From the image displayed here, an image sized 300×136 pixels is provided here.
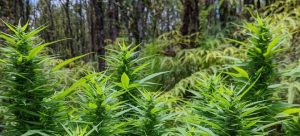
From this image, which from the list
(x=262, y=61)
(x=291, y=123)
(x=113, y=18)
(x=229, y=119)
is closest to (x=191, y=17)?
(x=262, y=61)

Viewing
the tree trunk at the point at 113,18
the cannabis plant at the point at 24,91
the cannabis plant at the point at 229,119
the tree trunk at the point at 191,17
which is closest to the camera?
→ the cannabis plant at the point at 229,119

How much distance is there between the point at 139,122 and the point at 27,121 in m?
0.29

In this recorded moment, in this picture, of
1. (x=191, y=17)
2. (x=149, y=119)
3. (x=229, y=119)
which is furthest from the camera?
(x=191, y=17)

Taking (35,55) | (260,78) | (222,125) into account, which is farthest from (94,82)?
(260,78)

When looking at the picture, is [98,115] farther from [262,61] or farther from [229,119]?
[262,61]

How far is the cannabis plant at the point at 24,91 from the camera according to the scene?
0.93 metres

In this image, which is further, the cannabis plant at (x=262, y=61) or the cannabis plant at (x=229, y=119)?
the cannabis plant at (x=262, y=61)

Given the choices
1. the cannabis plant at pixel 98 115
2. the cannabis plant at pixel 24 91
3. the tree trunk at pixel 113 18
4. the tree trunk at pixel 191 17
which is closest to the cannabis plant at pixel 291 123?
the cannabis plant at pixel 98 115

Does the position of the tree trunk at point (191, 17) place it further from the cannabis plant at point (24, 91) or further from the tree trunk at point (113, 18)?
the tree trunk at point (113, 18)

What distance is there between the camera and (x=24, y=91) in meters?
0.93

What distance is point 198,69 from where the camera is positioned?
2168 millimetres

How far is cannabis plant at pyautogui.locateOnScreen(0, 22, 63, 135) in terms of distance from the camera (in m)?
0.93

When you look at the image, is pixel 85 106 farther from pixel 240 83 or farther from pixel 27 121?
pixel 240 83

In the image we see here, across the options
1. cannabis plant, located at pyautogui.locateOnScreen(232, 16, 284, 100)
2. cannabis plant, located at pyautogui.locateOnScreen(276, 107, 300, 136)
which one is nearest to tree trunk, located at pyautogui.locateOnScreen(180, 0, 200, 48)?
cannabis plant, located at pyautogui.locateOnScreen(232, 16, 284, 100)
